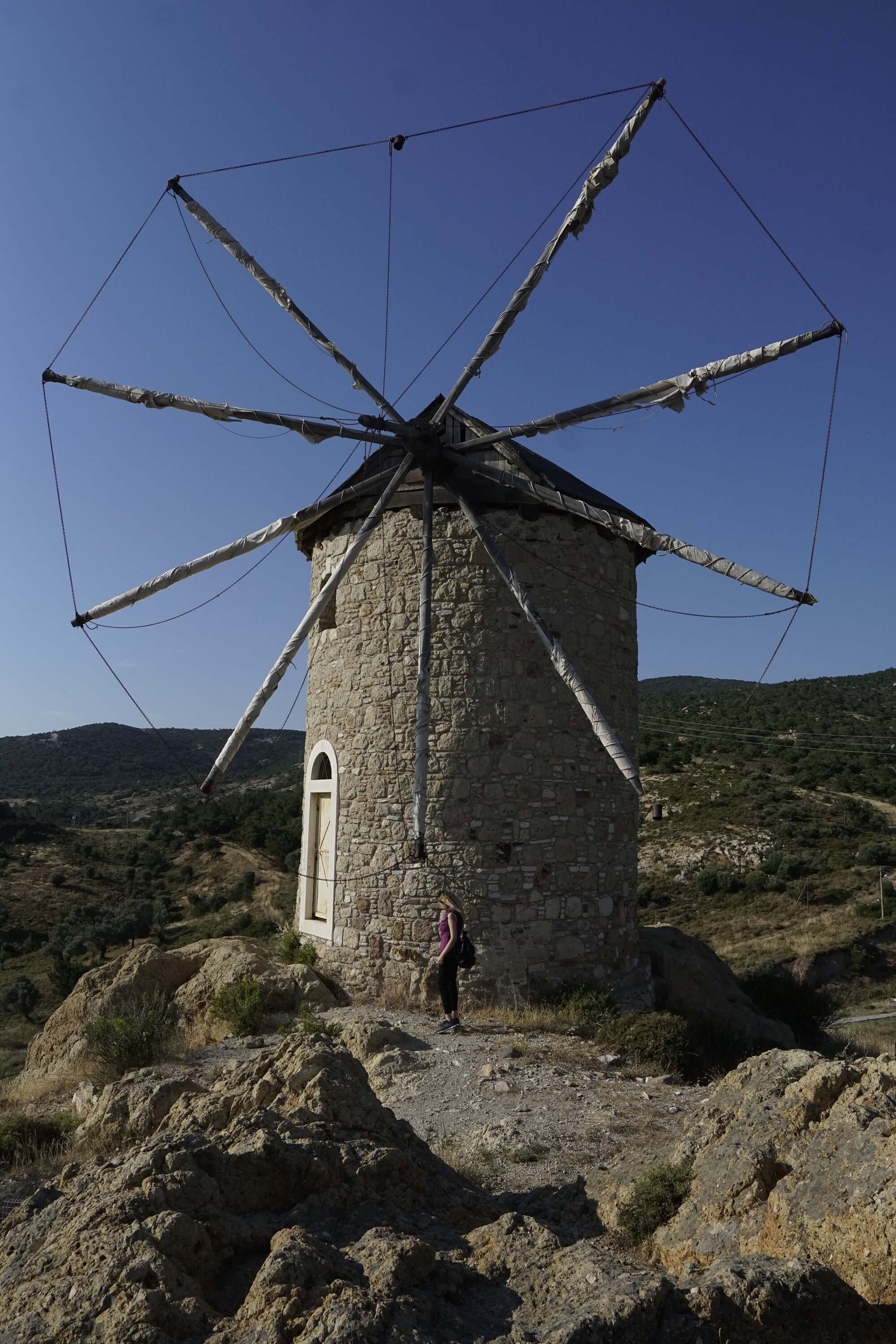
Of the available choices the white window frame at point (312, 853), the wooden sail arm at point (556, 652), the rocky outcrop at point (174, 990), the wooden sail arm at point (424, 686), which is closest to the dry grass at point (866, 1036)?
the wooden sail arm at point (556, 652)

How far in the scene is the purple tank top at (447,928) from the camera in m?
7.83

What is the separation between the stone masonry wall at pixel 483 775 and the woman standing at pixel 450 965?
697 mm

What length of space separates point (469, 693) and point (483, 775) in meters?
0.85

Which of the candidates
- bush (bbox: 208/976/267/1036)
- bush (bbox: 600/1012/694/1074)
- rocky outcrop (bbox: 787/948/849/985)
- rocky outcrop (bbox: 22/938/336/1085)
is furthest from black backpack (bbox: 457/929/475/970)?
rocky outcrop (bbox: 787/948/849/985)

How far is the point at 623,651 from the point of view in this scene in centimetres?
1019

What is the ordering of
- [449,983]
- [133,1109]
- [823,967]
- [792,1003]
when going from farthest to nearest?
1. [823,967]
2. [792,1003]
3. [449,983]
4. [133,1109]

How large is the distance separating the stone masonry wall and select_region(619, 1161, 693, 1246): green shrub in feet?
15.4

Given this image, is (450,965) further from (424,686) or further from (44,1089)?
(44,1089)

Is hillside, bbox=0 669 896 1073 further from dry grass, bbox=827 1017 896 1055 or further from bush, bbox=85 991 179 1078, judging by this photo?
bush, bbox=85 991 179 1078

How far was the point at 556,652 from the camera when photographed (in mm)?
8539

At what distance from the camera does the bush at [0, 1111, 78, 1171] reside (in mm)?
5348

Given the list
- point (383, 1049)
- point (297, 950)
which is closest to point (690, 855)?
point (297, 950)

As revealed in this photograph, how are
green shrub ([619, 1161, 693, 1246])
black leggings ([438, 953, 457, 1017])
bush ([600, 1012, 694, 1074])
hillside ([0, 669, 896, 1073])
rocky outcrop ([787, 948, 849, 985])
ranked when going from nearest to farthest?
green shrub ([619, 1161, 693, 1246]), bush ([600, 1012, 694, 1074]), black leggings ([438, 953, 457, 1017]), rocky outcrop ([787, 948, 849, 985]), hillside ([0, 669, 896, 1073])

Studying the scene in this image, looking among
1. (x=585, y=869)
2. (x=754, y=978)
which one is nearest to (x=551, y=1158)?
(x=585, y=869)
